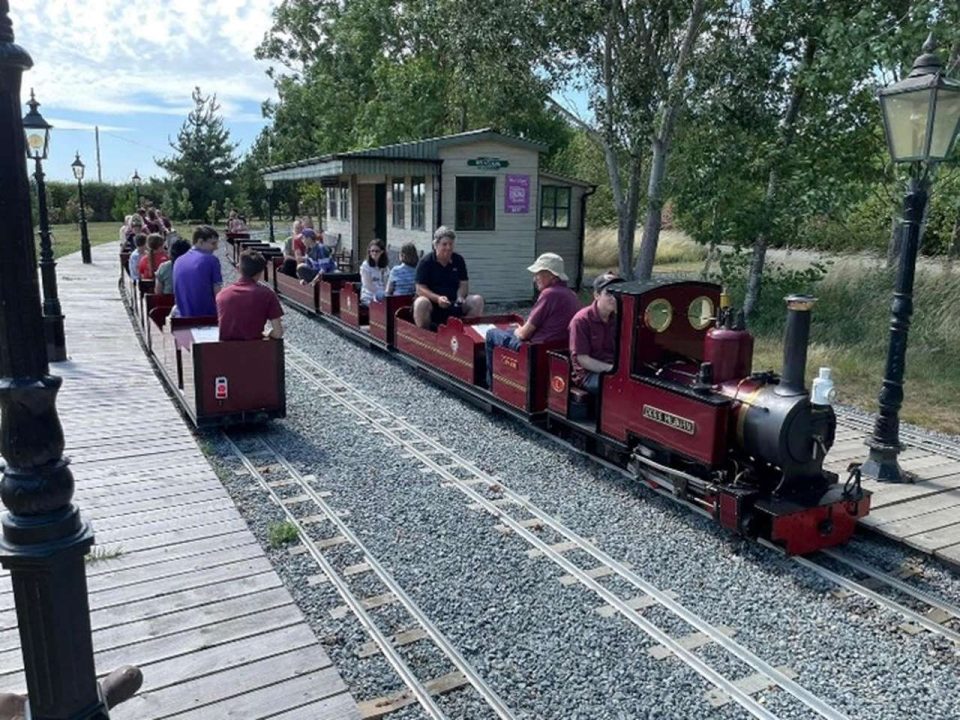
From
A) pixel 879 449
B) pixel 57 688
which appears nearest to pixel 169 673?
pixel 57 688

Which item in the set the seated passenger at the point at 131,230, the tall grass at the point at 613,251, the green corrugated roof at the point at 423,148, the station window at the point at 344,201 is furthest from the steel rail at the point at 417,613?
the tall grass at the point at 613,251

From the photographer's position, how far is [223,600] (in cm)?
407

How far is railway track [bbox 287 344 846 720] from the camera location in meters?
3.63

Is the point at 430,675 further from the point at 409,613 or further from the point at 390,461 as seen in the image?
the point at 390,461

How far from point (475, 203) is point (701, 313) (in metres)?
10.7

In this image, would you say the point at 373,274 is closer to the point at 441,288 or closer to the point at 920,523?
the point at 441,288

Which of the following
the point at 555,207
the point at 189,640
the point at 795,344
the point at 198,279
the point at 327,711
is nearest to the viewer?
the point at 327,711

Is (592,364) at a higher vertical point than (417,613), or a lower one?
higher

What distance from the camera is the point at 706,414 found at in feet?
16.6

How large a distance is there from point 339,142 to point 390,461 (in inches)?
1036

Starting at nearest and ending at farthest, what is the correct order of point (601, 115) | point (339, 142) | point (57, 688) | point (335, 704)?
point (57, 688) < point (335, 704) < point (601, 115) < point (339, 142)

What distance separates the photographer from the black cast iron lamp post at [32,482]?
2096 millimetres

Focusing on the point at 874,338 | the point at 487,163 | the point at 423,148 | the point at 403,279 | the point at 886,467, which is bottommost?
the point at 886,467

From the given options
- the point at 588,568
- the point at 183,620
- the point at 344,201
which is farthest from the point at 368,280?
the point at 344,201
